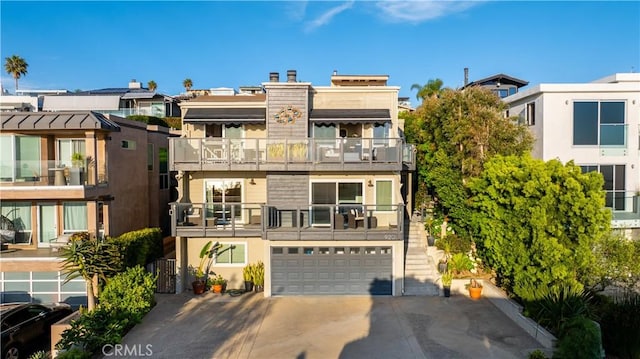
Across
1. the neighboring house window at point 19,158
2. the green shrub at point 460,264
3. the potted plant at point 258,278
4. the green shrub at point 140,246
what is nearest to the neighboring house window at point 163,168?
the green shrub at point 140,246

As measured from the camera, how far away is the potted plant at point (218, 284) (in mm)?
18391

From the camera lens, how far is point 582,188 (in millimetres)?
13820

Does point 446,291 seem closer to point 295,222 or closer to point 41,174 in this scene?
point 295,222

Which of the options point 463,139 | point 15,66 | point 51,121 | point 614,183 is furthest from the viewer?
point 15,66

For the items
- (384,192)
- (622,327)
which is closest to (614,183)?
(622,327)

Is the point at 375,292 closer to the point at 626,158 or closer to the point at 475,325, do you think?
the point at 475,325

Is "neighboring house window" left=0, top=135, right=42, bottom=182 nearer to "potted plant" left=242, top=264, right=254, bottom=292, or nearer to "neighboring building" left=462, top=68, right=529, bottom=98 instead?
"potted plant" left=242, top=264, right=254, bottom=292

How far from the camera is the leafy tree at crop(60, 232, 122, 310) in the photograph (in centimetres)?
1486

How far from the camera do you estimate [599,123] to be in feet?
67.5

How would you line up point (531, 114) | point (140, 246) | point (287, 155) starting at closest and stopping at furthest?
point (287, 155) < point (140, 246) < point (531, 114)

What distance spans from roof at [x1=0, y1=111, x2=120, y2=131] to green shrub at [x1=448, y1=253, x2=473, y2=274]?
54.9 feet

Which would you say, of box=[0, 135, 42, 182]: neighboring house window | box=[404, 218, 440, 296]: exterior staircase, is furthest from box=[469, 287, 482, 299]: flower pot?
box=[0, 135, 42, 182]: neighboring house window

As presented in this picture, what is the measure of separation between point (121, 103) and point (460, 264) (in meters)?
39.7

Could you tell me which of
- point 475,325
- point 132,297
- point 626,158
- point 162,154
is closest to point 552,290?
point 475,325
